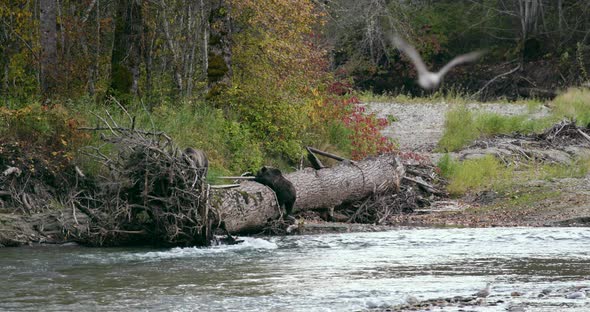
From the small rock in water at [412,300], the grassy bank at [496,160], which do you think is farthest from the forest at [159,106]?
the small rock in water at [412,300]

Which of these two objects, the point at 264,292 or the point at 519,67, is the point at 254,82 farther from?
the point at 519,67

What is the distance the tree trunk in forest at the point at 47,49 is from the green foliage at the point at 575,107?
1383cm

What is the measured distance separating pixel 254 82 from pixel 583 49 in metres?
25.8

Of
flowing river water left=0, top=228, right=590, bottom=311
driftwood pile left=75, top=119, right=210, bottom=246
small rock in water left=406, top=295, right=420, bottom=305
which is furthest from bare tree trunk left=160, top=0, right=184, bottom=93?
small rock in water left=406, top=295, right=420, bottom=305

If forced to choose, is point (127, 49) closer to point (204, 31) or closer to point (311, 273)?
point (204, 31)

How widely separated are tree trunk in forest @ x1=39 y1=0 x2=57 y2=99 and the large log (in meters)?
4.55

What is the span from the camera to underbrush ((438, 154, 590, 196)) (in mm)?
20453

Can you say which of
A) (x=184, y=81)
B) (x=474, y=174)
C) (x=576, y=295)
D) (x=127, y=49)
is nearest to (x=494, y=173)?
(x=474, y=174)

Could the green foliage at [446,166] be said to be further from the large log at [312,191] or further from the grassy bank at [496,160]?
the large log at [312,191]

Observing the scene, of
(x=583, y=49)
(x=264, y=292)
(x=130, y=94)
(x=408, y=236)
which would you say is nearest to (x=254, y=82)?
(x=130, y=94)

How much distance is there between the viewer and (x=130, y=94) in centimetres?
2014

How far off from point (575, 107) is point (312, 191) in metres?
14.0

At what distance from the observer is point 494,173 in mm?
21109

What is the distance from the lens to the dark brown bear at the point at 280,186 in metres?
16.0
